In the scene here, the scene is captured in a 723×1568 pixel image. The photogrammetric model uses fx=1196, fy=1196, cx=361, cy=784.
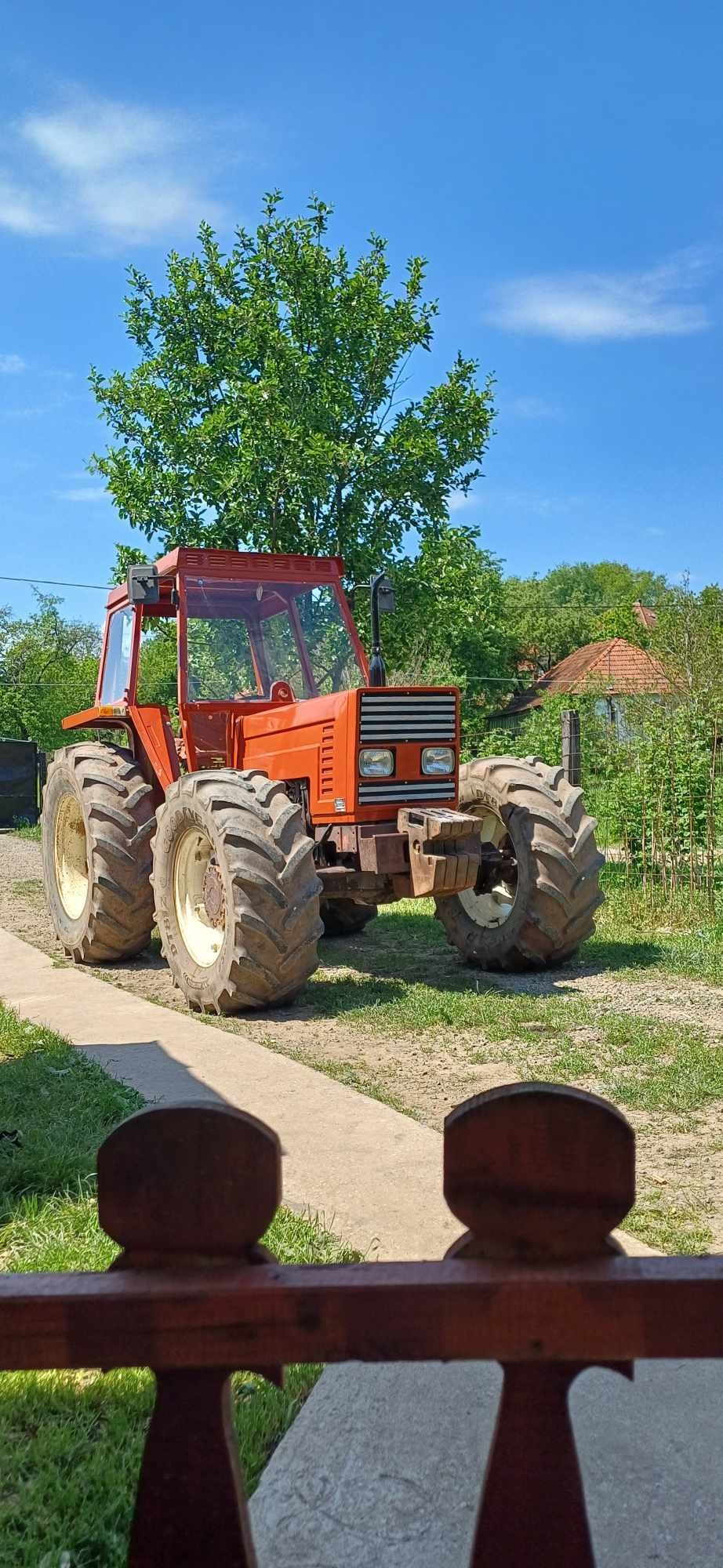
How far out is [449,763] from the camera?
281 inches

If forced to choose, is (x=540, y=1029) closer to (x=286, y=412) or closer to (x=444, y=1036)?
(x=444, y=1036)

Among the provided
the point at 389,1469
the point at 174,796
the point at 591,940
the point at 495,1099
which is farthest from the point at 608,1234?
the point at 591,940

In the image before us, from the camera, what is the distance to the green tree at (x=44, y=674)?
44.0 m

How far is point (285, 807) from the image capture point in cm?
635

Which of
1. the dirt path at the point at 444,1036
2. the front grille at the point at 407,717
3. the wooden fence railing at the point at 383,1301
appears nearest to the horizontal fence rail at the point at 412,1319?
the wooden fence railing at the point at 383,1301

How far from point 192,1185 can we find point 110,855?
268 inches

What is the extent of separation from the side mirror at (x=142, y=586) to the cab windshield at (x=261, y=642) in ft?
0.92

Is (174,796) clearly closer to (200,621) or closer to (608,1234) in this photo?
(200,621)

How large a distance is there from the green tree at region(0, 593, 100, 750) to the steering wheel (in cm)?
3300

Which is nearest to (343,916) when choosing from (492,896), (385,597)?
(492,896)

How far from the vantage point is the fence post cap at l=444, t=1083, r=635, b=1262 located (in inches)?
37.9

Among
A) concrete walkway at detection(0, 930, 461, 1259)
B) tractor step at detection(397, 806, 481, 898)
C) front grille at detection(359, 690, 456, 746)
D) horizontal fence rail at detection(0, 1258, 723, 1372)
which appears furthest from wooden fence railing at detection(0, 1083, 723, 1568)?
front grille at detection(359, 690, 456, 746)

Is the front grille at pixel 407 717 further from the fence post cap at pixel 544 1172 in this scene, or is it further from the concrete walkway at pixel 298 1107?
the fence post cap at pixel 544 1172

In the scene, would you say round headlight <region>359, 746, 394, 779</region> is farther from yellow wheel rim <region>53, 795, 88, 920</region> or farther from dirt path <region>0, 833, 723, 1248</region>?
yellow wheel rim <region>53, 795, 88, 920</region>
